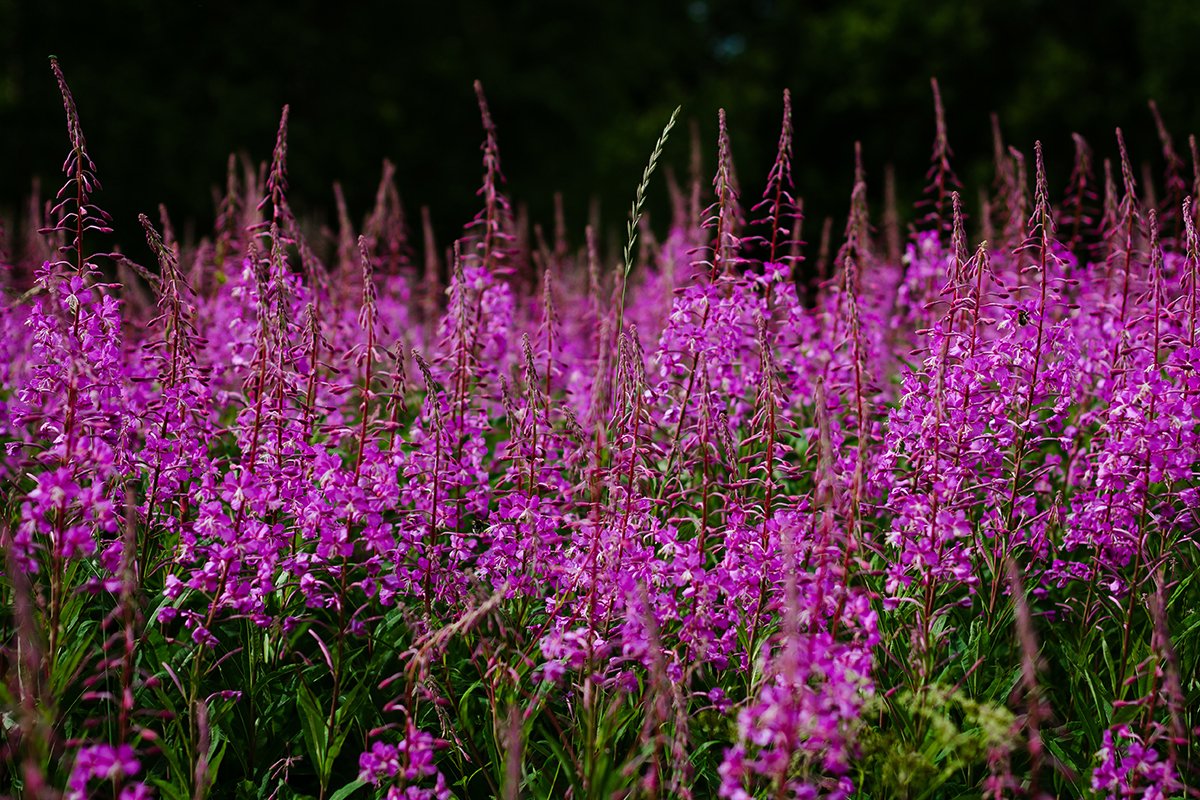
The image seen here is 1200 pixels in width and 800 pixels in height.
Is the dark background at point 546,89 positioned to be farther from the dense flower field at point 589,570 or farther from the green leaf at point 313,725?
the green leaf at point 313,725

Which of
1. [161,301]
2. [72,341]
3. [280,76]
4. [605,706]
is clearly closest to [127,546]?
[72,341]

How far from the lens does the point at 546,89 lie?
62.3 ft

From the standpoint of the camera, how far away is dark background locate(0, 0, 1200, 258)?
16.7 m

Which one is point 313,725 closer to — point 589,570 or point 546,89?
point 589,570

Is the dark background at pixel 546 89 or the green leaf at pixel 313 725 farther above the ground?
the dark background at pixel 546 89

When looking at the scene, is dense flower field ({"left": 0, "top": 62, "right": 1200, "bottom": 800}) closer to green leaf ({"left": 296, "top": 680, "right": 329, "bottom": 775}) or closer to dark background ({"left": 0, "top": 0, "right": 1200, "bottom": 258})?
green leaf ({"left": 296, "top": 680, "right": 329, "bottom": 775})

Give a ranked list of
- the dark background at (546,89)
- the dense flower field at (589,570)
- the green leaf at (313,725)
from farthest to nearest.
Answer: the dark background at (546,89) → the green leaf at (313,725) → the dense flower field at (589,570)

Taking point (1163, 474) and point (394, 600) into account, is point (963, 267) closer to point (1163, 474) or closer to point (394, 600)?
Answer: point (1163, 474)

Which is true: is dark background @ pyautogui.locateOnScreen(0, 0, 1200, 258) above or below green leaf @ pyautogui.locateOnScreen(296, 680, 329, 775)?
above

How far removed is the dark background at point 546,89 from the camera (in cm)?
1673

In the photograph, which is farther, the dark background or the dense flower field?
the dark background

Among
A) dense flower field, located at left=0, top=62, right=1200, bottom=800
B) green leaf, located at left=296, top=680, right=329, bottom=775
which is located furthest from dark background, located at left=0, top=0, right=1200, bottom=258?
green leaf, located at left=296, top=680, right=329, bottom=775

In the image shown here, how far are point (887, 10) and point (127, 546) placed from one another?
2283 cm

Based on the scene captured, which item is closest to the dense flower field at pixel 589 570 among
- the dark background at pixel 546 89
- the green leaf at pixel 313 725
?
the green leaf at pixel 313 725
